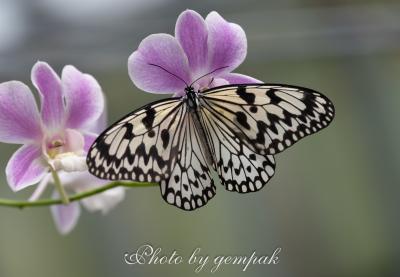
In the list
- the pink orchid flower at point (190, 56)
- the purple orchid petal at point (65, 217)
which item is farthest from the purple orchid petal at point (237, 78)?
the purple orchid petal at point (65, 217)

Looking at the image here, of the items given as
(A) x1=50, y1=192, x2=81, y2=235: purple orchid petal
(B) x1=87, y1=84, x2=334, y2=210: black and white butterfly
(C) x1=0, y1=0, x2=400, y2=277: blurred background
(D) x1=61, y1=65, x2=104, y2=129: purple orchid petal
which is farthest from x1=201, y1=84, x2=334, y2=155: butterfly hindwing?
(C) x1=0, y1=0, x2=400, y2=277: blurred background

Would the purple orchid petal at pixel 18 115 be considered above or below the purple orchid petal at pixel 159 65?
below

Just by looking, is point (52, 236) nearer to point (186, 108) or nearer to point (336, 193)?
point (336, 193)

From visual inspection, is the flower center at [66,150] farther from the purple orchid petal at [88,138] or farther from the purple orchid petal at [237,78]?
the purple orchid petal at [237,78]

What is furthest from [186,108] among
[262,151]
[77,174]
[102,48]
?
[102,48]

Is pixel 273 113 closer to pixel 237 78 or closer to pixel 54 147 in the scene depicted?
pixel 237 78

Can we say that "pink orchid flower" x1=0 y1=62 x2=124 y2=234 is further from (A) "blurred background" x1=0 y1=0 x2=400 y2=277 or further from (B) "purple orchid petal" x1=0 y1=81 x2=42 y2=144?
(A) "blurred background" x1=0 y1=0 x2=400 y2=277
